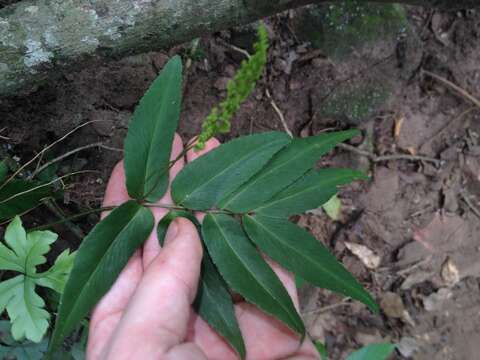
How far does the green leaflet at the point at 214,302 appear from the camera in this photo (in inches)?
58.3

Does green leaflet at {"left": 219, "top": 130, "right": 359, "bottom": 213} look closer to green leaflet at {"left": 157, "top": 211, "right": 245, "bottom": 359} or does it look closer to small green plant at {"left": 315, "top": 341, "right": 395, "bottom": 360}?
green leaflet at {"left": 157, "top": 211, "right": 245, "bottom": 359}

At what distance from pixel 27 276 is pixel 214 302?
0.57 metres

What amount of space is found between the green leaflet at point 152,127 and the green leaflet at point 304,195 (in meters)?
0.36

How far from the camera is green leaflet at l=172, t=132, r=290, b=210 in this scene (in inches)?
60.8

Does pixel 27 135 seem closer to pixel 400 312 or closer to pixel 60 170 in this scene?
pixel 60 170

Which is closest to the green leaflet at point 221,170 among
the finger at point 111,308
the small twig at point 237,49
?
the finger at point 111,308

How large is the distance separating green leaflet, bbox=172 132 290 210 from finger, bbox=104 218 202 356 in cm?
14

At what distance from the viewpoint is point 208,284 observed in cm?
153

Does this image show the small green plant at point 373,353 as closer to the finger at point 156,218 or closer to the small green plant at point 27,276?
the finger at point 156,218

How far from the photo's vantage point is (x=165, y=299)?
1354mm

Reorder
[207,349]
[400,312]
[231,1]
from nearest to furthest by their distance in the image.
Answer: [207,349] → [231,1] → [400,312]

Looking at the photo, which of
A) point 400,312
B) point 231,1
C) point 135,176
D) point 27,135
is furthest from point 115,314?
point 400,312

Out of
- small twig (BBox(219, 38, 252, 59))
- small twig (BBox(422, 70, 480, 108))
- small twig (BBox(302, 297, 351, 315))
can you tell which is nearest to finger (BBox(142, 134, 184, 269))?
small twig (BBox(219, 38, 252, 59))

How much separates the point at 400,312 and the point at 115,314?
1.85 metres
